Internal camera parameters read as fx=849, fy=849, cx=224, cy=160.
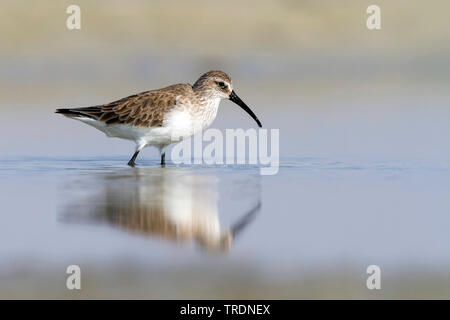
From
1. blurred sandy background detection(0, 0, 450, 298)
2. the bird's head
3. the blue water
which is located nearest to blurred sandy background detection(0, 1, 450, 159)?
blurred sandy background detection(0, 0, 450, 298)

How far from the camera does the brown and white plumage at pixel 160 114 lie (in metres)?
11.6

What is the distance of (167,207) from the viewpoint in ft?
27.0

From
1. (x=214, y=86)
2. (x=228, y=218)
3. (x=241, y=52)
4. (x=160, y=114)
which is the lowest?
(x=228, y=218)

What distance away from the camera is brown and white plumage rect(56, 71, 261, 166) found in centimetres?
1165

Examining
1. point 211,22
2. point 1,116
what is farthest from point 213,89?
point 211,22

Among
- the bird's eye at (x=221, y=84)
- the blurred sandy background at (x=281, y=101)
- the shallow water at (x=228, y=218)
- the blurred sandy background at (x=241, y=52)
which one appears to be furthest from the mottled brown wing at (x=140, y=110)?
the blurred sandy background at (x=241, y=52)

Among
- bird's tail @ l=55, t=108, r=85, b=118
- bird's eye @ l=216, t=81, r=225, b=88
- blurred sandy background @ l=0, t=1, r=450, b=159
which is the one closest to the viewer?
bird's tail @ l=55, t=108, r=85, b=118

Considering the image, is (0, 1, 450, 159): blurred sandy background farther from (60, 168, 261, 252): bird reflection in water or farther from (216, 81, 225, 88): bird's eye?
(60, 168, 261, 252): bird reflection in water

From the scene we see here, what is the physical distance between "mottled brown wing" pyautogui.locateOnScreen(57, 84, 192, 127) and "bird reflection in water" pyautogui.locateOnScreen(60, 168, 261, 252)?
1.55 m

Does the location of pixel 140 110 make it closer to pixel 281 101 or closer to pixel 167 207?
pixel 167 207

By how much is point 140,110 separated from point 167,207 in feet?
12.5

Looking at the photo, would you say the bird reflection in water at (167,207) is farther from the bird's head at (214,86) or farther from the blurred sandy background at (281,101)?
the bird's head at (214,86)

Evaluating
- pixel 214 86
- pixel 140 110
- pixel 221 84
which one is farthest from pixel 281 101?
pixel 140 110

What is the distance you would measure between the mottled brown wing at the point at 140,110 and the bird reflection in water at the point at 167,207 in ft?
5.09
